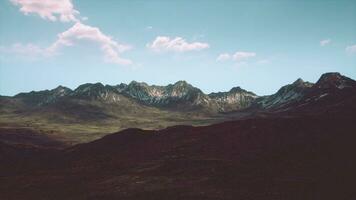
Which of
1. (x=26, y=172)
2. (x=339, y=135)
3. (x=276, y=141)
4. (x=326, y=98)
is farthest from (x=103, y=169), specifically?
(x=326, y=98)

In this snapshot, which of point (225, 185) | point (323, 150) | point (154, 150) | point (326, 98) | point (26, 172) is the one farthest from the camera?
point (326, 98)

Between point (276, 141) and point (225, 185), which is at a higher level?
point (276, 141)

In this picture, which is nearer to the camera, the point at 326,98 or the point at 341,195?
the point at 341,195

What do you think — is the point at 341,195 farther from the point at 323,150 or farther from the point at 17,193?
the point at 17,193

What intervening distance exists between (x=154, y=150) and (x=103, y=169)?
9.55 m

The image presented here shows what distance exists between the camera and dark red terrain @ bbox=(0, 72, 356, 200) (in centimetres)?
3469

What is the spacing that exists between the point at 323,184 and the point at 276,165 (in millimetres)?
8731

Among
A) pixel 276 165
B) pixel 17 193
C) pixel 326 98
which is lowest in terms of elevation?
pixel 17 193

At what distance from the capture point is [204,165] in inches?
1761

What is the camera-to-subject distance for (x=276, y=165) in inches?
1666

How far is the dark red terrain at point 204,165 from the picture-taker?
114 feet

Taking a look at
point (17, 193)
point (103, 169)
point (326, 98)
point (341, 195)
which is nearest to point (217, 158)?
point (103, 169)

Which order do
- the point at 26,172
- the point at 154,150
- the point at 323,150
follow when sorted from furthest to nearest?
the point at 154,150 → the point at 26,172 → the point at 323,150

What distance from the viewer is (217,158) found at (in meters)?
48.2
